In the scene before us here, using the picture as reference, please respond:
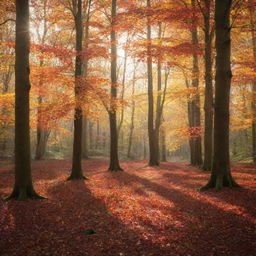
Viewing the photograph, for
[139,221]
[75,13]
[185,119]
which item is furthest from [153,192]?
[185,119]

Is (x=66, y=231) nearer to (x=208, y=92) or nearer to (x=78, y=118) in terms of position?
(x=78, y=118)

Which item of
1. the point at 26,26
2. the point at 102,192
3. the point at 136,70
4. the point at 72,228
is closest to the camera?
the point at 72,228

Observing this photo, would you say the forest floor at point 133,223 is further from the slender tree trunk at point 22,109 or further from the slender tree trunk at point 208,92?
the slender tree trunk at point 208,92

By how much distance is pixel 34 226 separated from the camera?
5934 mm

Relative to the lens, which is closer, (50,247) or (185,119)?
(50,247)

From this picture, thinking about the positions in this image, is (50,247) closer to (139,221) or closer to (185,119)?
(139,221)

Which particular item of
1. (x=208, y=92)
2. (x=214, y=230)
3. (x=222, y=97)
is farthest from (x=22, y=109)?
(x=208, y=92)

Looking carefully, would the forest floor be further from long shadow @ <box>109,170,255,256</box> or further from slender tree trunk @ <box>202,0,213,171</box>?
slender tree trunk @ <box>202,0,213,171</box>

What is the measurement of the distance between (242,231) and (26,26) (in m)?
9.01

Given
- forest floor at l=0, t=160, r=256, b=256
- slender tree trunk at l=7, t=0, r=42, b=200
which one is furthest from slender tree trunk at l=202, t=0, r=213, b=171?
slender tree trunk at l=7, t=0, r=42, b=200

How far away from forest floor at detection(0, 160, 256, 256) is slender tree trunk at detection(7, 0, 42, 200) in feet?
2.25

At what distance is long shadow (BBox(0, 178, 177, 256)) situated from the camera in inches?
184

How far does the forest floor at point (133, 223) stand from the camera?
465 centimetres

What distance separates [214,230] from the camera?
209 inches
